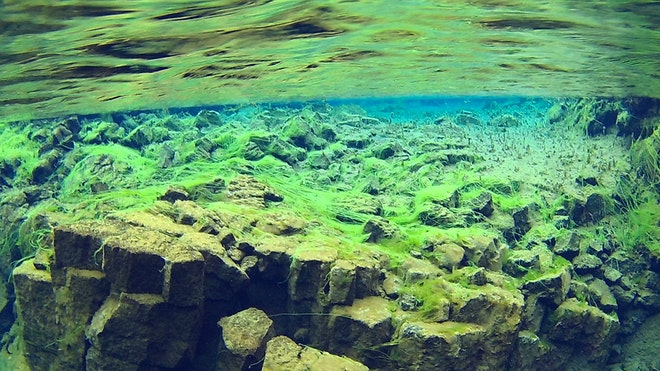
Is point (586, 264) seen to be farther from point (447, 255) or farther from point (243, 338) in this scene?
point (243, 338)

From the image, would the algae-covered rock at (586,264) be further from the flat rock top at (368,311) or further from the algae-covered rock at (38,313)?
the algae-covered rock at (38,313)

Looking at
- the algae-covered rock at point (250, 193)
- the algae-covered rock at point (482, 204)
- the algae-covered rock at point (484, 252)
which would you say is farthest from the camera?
the algae-covered rock at point (482, 204)

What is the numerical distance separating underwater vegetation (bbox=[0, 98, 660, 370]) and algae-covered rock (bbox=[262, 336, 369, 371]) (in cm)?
5

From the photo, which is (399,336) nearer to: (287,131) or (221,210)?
(221,210)

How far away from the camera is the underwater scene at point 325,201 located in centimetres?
817

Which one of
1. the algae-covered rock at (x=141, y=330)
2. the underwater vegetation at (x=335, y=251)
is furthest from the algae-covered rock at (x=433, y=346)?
the algae-covered rock at (x=141, y=330)

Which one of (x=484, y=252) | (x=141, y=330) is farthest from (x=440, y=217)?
(x=141, y=330)

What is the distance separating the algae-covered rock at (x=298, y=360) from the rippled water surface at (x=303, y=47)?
6338mm

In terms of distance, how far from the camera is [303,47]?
12555 millimetres

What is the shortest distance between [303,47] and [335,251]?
6.09 meters

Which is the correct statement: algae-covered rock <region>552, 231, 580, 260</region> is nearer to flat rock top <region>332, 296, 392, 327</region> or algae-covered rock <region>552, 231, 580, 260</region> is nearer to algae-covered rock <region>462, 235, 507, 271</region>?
algae-covered rock <region>462, 235, 507, 271</region>

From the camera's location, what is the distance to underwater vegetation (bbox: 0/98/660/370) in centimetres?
800

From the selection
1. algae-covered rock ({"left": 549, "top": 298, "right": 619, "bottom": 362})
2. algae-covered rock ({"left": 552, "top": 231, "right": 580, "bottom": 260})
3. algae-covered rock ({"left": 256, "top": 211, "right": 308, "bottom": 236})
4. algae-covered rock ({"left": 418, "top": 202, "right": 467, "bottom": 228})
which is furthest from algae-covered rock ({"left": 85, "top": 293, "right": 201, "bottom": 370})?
algae-covered rock ({"left": 552, "top": 231, "right": 580, "bottom": 260})

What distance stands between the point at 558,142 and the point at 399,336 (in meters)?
Result: 14.2
